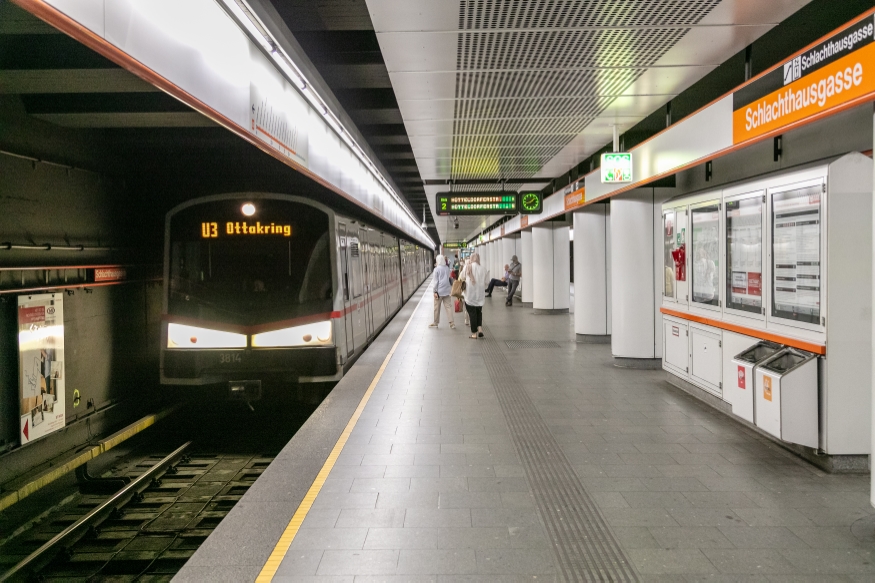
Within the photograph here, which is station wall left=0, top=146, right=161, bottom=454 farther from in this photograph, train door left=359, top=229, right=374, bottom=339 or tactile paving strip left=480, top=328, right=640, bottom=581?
tactile paving strip left=480, top=328, right=640, bottom=581

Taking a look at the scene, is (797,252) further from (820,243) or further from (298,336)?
(298,336)

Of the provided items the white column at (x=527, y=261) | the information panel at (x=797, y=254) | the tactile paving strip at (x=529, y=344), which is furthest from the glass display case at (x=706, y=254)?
the white column at (x=527, y=261)

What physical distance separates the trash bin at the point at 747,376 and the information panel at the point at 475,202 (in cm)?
1033

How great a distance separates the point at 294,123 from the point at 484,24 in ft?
7.37

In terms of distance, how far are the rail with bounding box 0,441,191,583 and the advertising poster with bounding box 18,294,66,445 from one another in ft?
3.36

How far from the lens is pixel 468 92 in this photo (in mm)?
7891

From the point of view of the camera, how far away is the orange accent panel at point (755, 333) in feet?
17.1

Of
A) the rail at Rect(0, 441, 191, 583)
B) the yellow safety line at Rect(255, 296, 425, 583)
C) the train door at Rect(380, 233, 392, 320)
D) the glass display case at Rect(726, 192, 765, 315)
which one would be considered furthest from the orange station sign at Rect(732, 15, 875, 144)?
the train door at Rect(380, 233, 392, 320)

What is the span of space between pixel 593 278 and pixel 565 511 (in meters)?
8.92

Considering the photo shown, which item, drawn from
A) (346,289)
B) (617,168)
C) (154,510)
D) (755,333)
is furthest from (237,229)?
(755,333)

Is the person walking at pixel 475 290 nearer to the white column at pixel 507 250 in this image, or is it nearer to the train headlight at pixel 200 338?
the train headlight at pixel 200 338

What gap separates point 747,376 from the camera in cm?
582

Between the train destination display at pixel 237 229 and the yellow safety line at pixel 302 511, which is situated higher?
the train destination display at pixel 237 229

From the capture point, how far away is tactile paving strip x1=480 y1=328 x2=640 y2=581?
3576 millimetres
